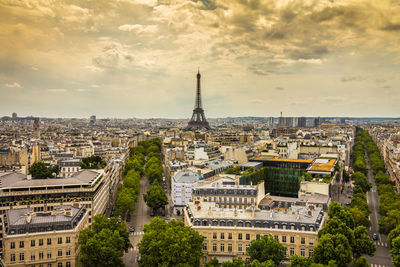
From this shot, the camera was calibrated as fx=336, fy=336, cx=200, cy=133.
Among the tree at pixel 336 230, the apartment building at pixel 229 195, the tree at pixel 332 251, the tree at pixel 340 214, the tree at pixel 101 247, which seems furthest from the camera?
the apartment building at pixel 229 195

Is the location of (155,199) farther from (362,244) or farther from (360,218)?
(362,244)

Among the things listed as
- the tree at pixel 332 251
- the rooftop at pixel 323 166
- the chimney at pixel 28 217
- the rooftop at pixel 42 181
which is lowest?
the tree at pixel 332 251

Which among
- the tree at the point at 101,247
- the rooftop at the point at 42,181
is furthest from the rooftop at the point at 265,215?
the rooftop at the point at 42,181

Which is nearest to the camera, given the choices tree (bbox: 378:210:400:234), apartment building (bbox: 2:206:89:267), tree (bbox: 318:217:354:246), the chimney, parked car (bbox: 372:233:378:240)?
apartment building (bbox: 2:206:89:267)

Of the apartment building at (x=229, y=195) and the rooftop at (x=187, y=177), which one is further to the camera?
the rooftop at (x=187, y=177)

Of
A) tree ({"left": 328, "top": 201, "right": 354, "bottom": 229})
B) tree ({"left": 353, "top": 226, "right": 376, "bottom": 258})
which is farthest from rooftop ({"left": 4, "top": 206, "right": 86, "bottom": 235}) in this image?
tree ({"left": 353, "top": 226, "right": 376, "bottom": 258})

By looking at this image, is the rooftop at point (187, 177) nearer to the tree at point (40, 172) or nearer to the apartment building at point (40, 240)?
the tree at point (40, 172)

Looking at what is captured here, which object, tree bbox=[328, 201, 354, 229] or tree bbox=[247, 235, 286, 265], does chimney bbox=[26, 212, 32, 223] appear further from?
tree bbox=[328, 201, 354, 229]
